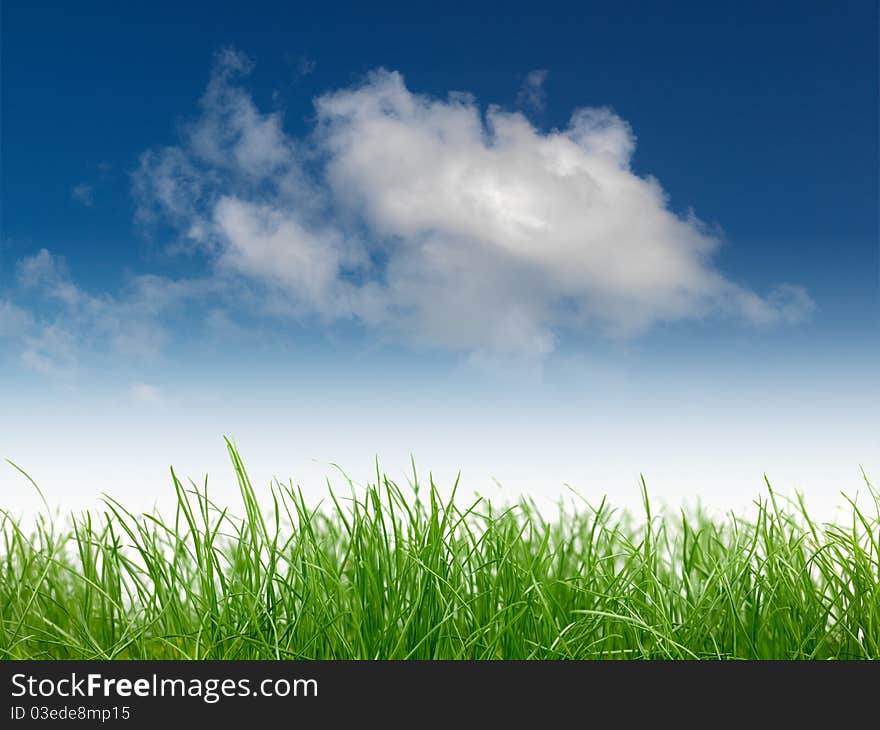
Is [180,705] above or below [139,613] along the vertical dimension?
below

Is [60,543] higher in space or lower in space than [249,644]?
higher

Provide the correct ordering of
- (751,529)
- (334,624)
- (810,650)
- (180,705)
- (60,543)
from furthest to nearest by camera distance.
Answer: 1. (60,543)
2. (751,529)
3. (810,650)
4. (334,624)
5. (180,705)

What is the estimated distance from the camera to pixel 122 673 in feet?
5.16

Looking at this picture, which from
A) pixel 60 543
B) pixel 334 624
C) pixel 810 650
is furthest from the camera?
pixel 60 543

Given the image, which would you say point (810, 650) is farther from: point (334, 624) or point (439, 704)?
point (334, 624)

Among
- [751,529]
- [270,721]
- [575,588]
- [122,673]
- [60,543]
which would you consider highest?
[60,543]

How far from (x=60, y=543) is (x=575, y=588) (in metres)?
1.66

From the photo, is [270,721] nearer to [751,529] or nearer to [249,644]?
[249,644]

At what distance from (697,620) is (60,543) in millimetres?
1968

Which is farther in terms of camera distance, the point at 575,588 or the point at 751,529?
the point at 751,529

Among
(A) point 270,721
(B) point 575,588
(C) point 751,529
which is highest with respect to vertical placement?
(C) point 751,529

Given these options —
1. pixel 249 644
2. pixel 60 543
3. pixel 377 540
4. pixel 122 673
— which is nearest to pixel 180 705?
pixel 122 673

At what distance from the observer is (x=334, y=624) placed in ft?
6.30

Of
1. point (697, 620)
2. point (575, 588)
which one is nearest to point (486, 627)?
point (575, 588)
